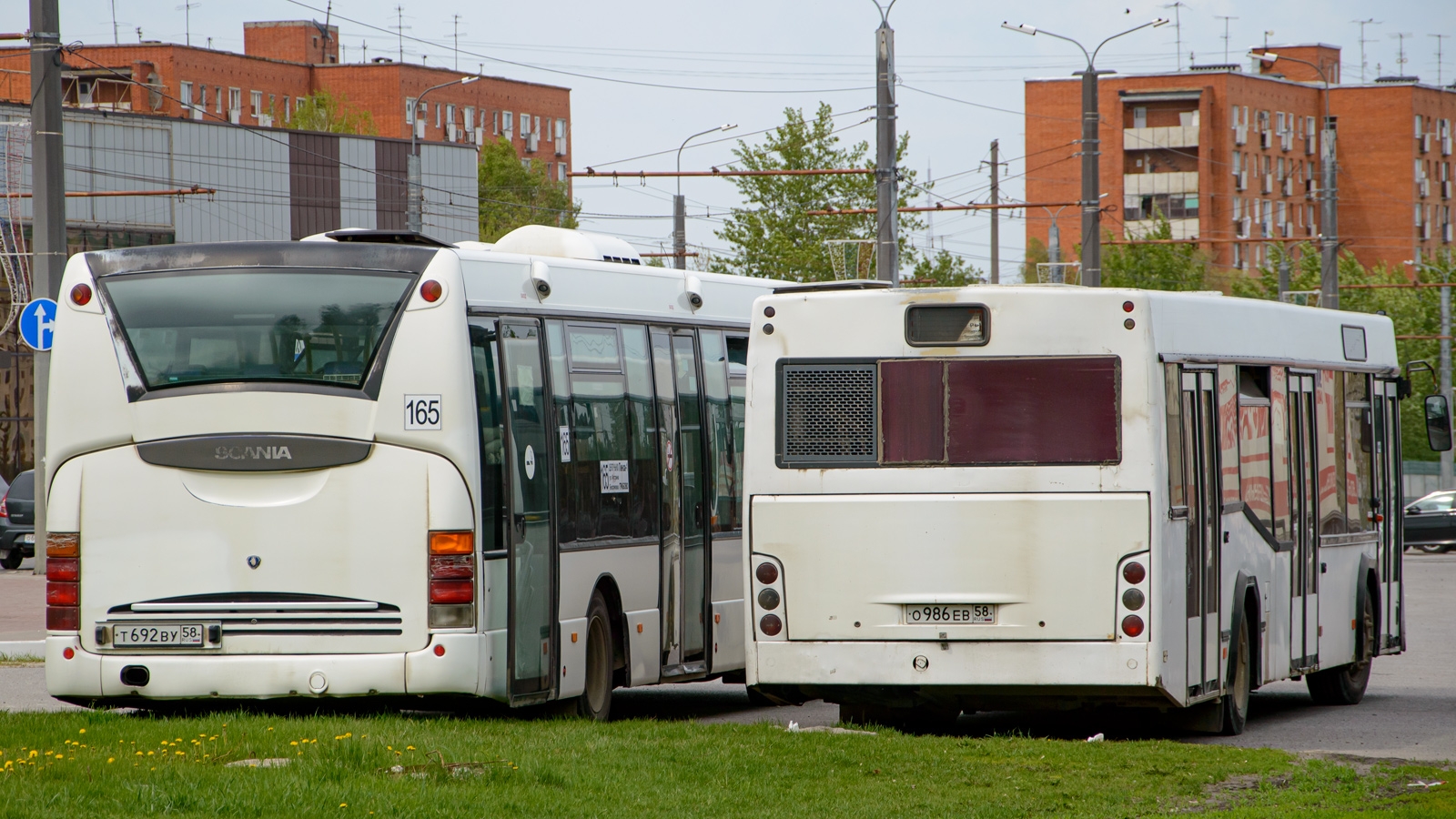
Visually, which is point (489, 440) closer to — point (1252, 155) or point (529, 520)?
point (529, 520)

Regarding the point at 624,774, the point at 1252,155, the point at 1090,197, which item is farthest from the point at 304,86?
the point at 624,774

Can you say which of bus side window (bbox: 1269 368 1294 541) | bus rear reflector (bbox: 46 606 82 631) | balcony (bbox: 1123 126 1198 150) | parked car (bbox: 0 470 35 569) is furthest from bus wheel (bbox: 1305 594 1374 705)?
balcony (bbox: 1123 126 1198 150)

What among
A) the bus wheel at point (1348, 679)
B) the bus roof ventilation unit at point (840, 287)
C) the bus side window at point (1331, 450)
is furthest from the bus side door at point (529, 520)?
the bus wheel at point (1348, 679)

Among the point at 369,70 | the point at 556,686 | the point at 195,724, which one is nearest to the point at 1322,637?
the point at 556,686

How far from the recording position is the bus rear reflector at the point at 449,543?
10.8 m

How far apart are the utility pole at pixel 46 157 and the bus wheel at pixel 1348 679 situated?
14362mm

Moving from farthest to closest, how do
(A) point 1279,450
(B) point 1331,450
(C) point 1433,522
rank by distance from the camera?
(C) point 1433,522, (B) point 1331,450, (A) point 1279,450

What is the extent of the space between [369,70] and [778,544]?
322 ft

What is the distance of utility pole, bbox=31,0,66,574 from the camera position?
2298 cm

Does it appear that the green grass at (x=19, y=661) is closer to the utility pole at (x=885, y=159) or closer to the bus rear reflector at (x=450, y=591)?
the bus rear reflector at (x=450, y=591)

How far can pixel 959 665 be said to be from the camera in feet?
37.0

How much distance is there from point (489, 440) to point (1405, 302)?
7060cm

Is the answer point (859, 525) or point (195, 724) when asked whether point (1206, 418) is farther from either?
point (195, 724)

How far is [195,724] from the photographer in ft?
34.0
